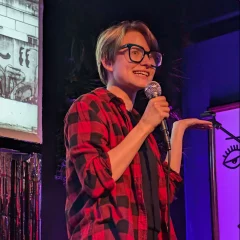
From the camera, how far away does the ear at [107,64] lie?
1578 mm

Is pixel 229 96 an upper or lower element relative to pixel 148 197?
upper

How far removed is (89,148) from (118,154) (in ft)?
0.24

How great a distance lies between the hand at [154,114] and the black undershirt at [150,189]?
0.12 metres

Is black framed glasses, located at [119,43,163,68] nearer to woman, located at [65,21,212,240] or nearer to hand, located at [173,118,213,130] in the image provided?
woman, located at [65,21,212,240]

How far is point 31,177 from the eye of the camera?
2.36 metres

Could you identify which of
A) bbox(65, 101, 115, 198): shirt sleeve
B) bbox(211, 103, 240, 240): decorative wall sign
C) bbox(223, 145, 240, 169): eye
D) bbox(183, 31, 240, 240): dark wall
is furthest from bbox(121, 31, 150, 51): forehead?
bbox(223, 145, 240, 169): eye

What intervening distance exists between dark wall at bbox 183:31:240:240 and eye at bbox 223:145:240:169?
16cm

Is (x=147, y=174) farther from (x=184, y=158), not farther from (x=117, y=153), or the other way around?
(x=184, y=158)

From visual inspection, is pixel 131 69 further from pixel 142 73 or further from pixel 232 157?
pixel 232 157

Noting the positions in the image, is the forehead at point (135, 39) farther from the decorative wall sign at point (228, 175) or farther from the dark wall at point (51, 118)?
the decorative wall sign at point (228, 175)

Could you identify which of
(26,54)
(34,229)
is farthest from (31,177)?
(26,54)

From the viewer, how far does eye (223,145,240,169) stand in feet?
11.2

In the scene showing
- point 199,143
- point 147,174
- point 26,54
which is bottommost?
point 147,174

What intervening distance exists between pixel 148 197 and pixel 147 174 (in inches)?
2.5
